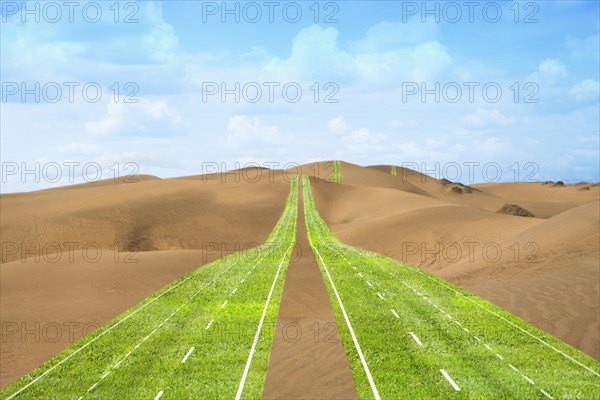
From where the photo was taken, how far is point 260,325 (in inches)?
1133

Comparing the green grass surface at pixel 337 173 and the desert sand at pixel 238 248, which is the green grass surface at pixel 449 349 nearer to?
the desert sand at pixel 238 248

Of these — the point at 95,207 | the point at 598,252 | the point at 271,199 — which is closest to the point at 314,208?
the point at 271,199

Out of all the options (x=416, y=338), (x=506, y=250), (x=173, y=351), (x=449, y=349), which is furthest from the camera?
(x=506, y=250)

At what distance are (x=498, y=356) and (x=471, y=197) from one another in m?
133

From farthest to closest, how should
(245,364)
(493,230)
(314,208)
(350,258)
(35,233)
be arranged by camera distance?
(314,208) → (35,233) → (493,230) → (350,258) → (245,364)

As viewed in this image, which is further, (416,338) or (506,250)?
(506,250)

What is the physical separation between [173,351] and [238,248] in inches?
1689

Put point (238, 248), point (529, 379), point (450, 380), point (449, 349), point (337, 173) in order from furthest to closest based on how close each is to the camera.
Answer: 1. point (337, 173)
2. point (238, 248)
3. point (449, 349)
4. point (529, 379)
5. point (450, 380)

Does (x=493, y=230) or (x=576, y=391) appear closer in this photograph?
(x=576, y=391)

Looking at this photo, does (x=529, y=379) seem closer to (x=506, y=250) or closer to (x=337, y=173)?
(x=506, y=250)

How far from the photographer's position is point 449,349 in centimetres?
2398

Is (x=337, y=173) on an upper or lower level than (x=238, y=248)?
upper

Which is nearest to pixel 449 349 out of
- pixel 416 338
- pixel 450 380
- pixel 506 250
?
pixel 416 338

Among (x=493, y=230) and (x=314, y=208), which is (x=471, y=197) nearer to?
(x=314, y=208)
